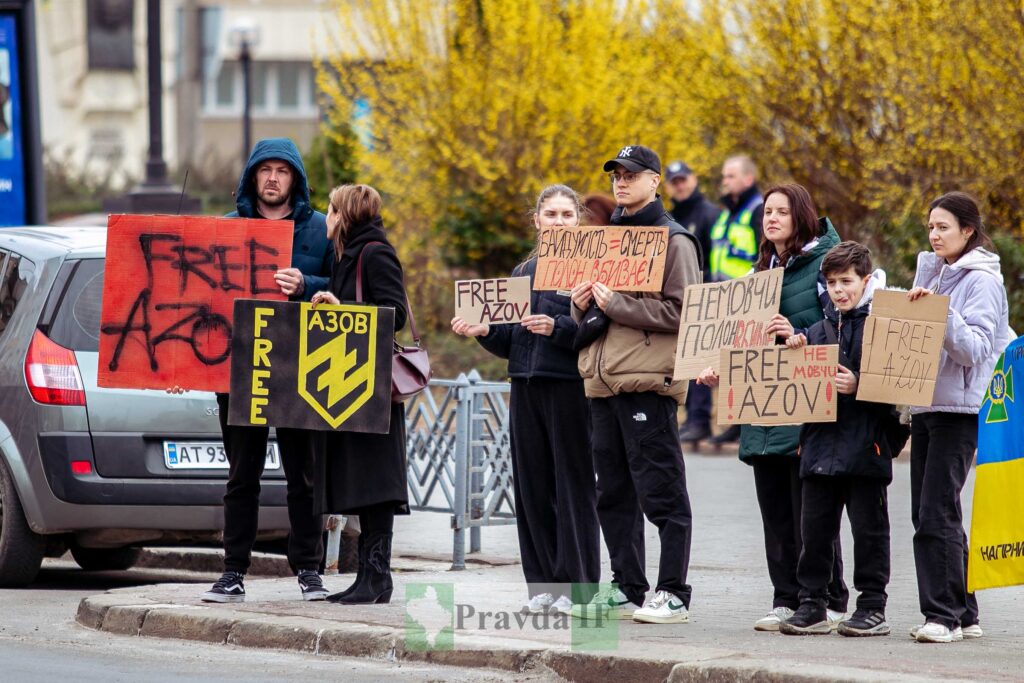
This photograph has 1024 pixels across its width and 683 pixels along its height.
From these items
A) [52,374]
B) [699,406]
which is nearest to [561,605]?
[52,374]

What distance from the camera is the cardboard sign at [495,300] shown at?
775 centimetres

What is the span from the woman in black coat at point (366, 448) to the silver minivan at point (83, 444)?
1087 mm

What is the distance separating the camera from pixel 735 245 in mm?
14336

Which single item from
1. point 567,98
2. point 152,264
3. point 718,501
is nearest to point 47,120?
point 567,98

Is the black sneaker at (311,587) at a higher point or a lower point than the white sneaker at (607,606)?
lower

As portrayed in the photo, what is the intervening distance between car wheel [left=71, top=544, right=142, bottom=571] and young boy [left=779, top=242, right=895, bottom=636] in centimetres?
473

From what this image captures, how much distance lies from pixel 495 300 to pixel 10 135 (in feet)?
28.7

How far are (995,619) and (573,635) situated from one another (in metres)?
1.92

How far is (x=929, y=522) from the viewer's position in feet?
23.2

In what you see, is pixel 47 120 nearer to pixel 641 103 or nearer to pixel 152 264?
pixel 641 103

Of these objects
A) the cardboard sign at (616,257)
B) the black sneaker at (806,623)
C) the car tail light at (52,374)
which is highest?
the cardboard sign at (616,257)

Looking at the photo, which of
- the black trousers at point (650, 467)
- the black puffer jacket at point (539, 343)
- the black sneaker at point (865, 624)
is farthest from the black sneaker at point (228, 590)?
the black sneaker at point (865, 624)

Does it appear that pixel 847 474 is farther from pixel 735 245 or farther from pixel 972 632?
pixel 735 245

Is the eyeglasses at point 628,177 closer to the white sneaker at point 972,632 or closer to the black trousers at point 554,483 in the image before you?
the black trousers at point 554,483
